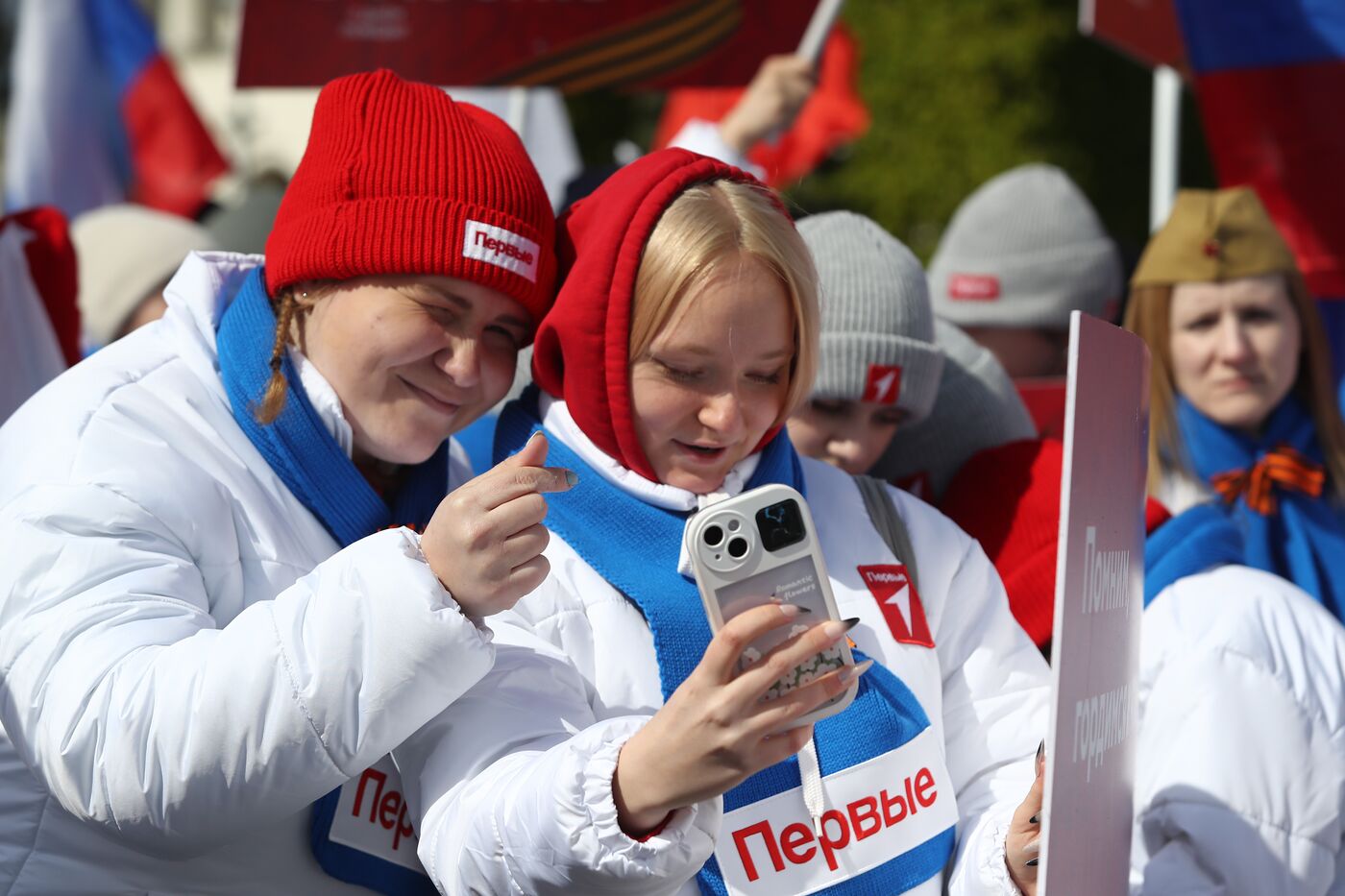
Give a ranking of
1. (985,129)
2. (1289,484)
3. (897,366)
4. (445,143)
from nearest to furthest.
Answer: (445,143) < (897,366) < (1289,484) < (985,129)

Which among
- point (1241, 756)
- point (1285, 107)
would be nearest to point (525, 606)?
point (1241, 756)

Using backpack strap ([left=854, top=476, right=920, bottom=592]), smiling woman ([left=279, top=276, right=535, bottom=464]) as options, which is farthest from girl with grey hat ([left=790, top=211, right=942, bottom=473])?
smiling woman ([left=279, top=276, right=535, bottom=464])

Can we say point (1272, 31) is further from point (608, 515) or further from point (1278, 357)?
point (608, 515)

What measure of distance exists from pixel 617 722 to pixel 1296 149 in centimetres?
341

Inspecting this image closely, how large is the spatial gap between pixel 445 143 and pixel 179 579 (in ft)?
2.29

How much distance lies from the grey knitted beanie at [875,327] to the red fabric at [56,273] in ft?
5.48

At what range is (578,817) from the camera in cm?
154

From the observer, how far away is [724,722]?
146cm

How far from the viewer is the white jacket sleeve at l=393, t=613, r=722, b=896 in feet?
A: 5.05

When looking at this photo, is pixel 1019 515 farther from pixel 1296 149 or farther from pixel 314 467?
pixel 1296 149

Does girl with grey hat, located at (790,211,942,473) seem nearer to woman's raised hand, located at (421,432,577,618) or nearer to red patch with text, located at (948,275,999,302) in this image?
woman's raised hand, located at (421,432,577,618)

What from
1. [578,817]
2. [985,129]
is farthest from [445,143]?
[985,129]

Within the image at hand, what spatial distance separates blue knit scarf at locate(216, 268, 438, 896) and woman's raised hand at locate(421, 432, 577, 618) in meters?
0.37

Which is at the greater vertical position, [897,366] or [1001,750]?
[897,366]
